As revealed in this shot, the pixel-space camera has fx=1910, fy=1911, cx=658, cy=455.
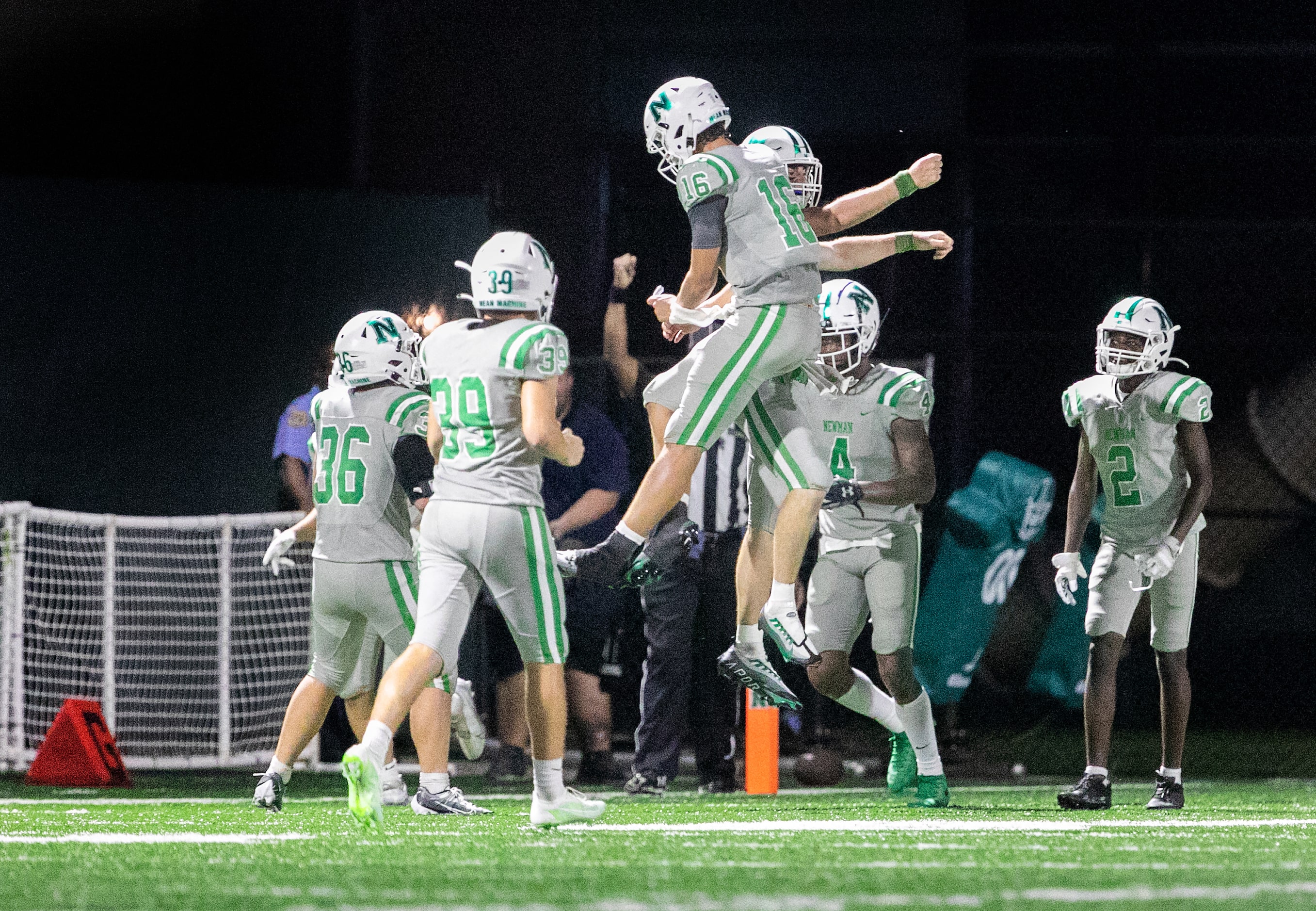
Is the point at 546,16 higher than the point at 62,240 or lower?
higher

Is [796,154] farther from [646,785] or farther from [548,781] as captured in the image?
[646,785]

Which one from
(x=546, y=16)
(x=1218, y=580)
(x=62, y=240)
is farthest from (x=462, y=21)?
(x=1218, y=580)

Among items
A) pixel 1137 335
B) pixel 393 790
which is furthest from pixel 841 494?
pixel 393 790

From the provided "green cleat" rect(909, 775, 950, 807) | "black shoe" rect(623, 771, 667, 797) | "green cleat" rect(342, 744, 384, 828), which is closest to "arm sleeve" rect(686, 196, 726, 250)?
"green cleat" rect(342, 744, 384, 828)

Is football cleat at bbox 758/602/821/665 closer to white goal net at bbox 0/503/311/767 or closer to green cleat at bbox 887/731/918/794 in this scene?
green cleat at bbox 887/731/918/794

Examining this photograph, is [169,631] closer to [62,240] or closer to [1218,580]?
[62,240]

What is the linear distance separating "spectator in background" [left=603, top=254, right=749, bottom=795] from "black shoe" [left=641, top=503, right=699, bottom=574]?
1.32 feet

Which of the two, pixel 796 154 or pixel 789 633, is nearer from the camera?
pixel 789 633

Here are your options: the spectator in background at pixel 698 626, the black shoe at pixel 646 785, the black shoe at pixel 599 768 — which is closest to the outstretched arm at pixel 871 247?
the spectator in background at pixel 698 626

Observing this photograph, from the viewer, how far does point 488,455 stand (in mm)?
5152

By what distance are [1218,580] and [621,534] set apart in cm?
553

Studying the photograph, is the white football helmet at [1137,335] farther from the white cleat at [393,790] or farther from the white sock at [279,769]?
the white sock at [279,769]

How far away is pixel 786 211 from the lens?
5.77 metres

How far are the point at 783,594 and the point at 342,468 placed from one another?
156 centimetres
